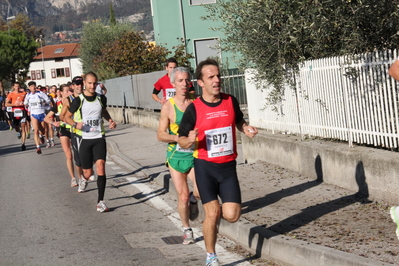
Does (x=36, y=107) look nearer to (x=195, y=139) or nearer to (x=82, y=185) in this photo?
(x=82, y=185)

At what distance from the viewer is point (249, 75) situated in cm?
1316

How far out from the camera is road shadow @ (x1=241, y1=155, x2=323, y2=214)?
27.8ft

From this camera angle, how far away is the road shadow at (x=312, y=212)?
687 cm

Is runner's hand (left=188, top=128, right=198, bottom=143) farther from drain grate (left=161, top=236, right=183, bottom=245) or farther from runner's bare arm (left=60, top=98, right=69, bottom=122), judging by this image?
runner's bare arm (left=60, top=98, right=69, bottom=122)

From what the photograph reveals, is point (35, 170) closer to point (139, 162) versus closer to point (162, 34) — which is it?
point (139, 162)

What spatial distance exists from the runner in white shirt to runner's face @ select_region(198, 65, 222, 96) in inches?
549

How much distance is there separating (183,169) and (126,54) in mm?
25276

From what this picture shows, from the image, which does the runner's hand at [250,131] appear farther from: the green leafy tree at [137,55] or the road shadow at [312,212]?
the green leafy tree at [137,55]

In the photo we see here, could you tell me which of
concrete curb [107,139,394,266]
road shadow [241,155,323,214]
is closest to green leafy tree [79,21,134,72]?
road shadow [241,155,323,214]

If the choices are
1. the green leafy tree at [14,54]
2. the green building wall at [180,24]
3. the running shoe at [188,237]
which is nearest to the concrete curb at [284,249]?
the running shoe at [188,237]

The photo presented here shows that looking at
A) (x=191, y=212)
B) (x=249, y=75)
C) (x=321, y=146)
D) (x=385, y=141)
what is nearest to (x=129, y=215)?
(x=191, y=212)

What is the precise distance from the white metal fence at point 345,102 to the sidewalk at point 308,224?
0.80m

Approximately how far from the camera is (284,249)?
6277mm

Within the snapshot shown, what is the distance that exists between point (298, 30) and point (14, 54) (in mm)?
99952
